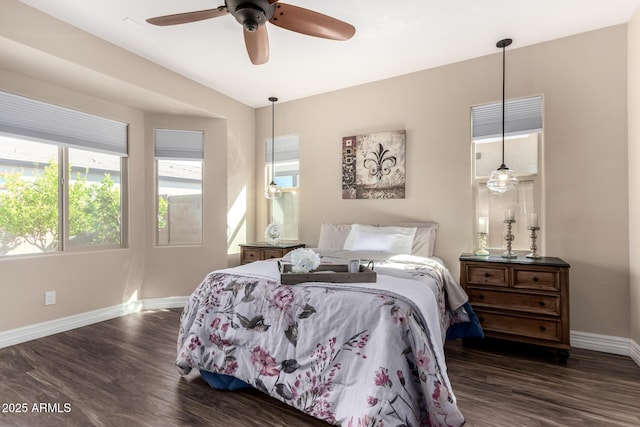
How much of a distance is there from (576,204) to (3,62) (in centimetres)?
512

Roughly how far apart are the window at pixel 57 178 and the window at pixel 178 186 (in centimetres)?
42

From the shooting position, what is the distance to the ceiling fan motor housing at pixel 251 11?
5.91 feet

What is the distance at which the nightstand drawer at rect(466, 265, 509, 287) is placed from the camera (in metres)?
2.63

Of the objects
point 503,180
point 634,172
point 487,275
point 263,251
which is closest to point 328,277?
point 487,275

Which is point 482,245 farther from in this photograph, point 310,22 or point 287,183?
point 287,183

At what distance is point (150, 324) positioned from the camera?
3.32 metres

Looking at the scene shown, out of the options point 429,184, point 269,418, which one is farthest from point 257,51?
point 269,418

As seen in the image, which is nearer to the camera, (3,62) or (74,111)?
(3,62)

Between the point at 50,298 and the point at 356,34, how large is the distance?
386cm

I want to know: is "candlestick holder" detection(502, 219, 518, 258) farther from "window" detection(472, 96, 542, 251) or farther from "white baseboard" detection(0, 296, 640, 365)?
"white baseboard" detection(0, 296, 640, 365)

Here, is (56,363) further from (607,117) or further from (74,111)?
(607,117)

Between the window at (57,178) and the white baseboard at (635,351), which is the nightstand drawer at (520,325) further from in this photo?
the window at (57,178)

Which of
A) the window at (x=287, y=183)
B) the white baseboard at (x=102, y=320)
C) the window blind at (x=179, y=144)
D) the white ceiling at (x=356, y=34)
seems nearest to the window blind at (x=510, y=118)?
the white ceiling at (x=356, y=34)

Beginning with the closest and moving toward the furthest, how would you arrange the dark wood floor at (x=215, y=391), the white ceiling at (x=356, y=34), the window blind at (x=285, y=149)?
the dark wood floor at (x=215, y=391) < the white ceiling at (x=356, y=34) < the window blind at (x=285, y=149)
